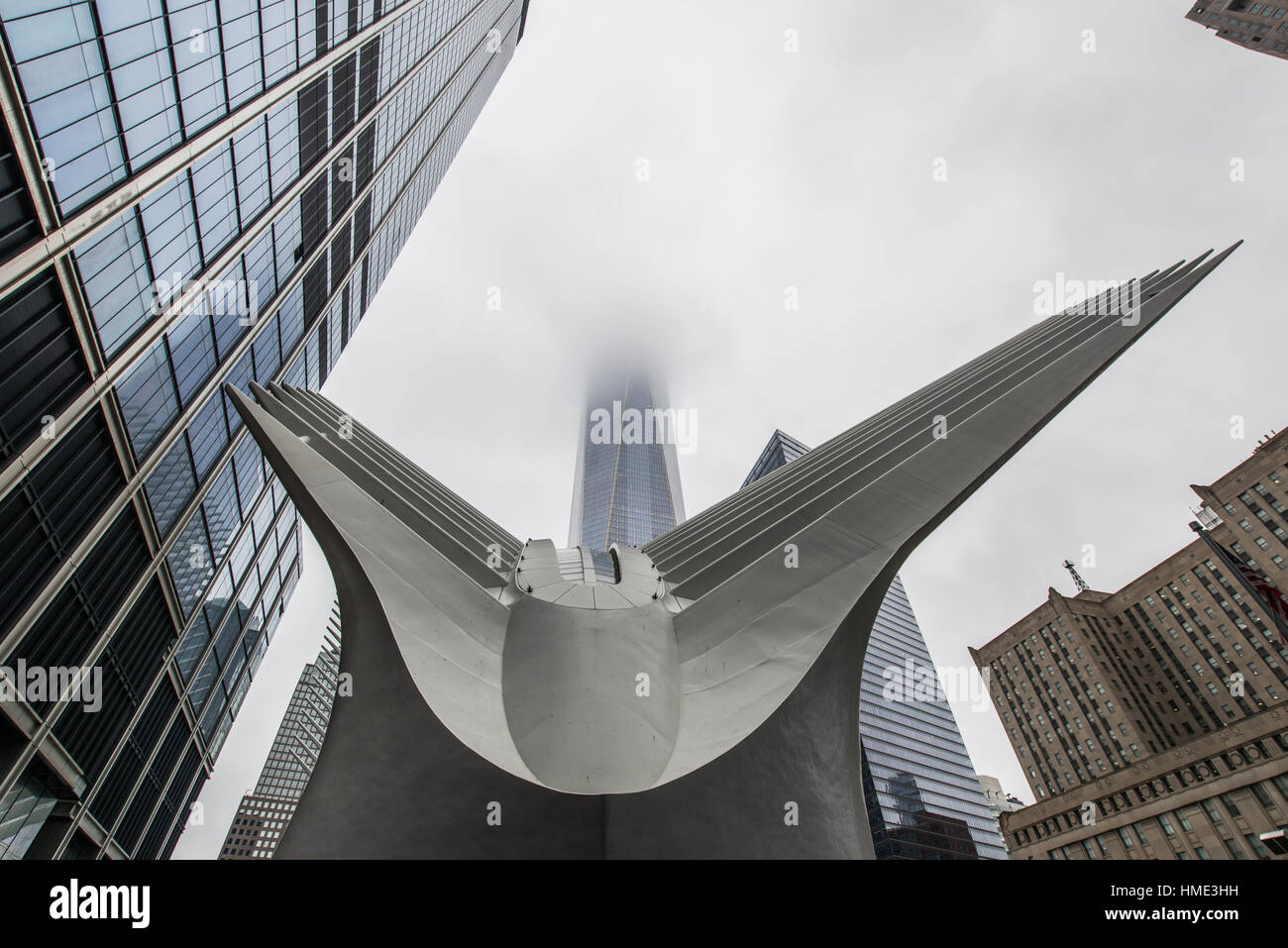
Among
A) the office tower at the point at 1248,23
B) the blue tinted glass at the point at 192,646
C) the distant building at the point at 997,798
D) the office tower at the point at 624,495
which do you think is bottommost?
the blue tinted glass at the point at 192,646

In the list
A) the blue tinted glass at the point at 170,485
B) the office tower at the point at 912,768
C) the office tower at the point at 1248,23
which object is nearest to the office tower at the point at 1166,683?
the office tower at the point at 912,768

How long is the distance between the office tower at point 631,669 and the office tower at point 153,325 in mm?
8787

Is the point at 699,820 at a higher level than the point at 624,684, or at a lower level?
lower

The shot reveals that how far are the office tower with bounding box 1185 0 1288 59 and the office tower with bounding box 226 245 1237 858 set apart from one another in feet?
219

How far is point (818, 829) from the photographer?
10.8 metres

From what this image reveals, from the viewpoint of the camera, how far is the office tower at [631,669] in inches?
376

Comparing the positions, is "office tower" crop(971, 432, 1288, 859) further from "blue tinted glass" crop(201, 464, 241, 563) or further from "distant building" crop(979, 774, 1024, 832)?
"distant building" crop(979, 774, 1024, 832)

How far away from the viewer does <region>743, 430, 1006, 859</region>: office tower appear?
247ft

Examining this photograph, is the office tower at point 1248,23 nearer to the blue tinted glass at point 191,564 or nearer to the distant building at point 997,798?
the blue tinted glass at point 191,564

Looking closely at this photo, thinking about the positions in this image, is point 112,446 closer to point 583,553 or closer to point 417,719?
point 583,553
